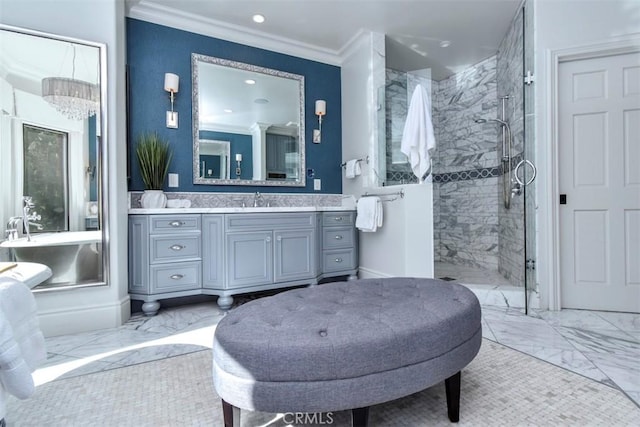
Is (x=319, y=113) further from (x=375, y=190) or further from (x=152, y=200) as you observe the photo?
(x=152, y=200)

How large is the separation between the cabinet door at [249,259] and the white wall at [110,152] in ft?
2.58

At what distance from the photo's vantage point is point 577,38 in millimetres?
2547

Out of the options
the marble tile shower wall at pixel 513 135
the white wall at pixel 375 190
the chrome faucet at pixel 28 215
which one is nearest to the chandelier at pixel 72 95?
the chrome faucet at pixel 28 215

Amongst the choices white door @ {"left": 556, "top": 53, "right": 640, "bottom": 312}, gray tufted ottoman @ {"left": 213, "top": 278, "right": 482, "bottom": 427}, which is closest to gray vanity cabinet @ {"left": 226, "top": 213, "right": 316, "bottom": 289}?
gray tufted ottoman @ {"left": 213, "top": 278, "right": 482, "bottom": 427}

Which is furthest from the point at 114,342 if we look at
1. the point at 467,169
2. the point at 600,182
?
the point at 467,169

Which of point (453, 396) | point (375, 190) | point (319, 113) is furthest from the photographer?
point (319, 113)

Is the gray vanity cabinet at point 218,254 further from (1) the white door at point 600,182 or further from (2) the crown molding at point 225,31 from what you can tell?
(1) the white door at point 600,182

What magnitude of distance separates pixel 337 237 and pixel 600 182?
2245 mm

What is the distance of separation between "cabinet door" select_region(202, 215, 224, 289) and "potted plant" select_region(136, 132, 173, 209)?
45 cm

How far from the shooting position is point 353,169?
3471 mm

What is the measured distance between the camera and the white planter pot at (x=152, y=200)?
2.64 meters

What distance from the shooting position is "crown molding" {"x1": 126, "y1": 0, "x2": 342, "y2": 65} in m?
2.80

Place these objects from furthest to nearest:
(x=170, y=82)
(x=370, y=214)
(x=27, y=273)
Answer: (x=370, y=214), (x=170, y=82), (x=27, y=273)

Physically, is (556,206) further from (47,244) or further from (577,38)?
(47,244)
